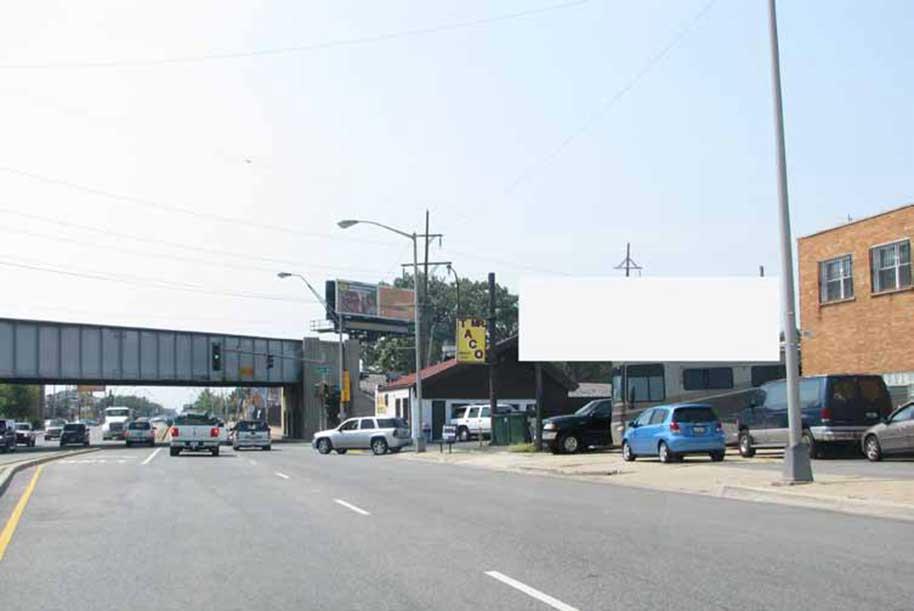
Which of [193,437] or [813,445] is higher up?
[813,445]

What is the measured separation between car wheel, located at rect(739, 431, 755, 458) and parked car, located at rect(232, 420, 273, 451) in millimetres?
28849

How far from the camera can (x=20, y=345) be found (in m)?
61.8

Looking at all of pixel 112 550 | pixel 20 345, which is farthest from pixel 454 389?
pixel 112 550

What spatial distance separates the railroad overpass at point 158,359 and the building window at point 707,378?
32.0 meters

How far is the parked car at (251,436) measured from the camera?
164 ft

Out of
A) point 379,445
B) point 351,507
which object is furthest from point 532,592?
point 379,445

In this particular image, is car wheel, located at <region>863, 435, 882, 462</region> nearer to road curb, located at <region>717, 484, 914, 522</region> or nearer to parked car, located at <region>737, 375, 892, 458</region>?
parked car, located at <region>737, 375, 892, 458</region>

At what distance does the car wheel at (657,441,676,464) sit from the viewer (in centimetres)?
2634

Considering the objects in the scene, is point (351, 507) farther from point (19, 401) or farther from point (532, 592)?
point (19, 401)

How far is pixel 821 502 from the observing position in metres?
15.9

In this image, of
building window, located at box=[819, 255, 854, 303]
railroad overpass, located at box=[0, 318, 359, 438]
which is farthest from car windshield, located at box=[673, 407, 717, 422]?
railroad overpass, located at box=[0, 318, 359, 438]

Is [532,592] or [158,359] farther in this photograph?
[158,359]

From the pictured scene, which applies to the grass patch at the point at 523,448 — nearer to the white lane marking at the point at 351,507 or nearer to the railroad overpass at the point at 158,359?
the white lane marking at the point at 351,507

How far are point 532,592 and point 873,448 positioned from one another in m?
17.1
